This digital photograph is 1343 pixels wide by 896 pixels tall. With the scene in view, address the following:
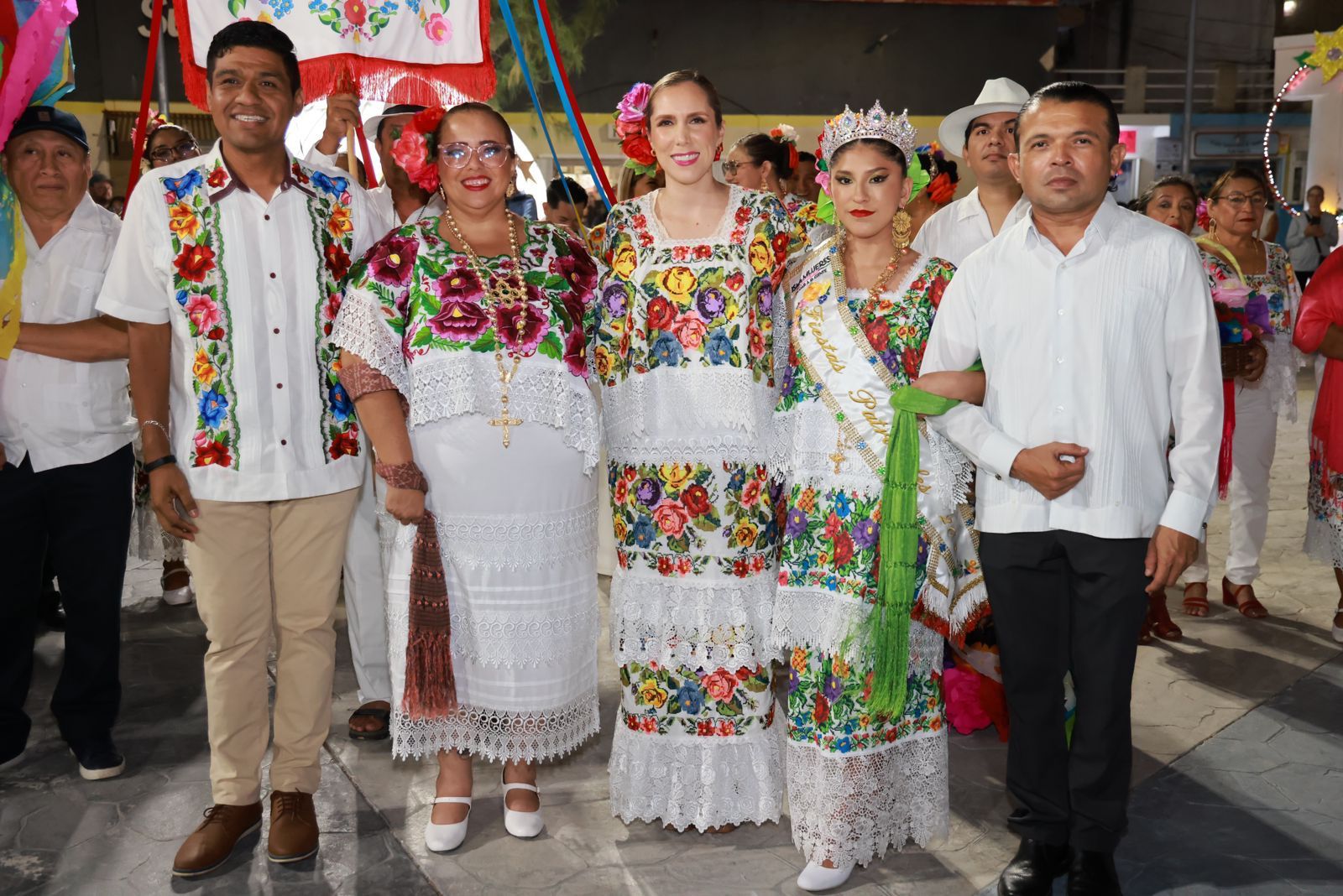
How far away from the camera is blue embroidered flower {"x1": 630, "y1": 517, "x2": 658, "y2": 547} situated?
10.2ft

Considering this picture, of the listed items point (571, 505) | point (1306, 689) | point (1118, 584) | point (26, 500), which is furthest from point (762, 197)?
point (1306, 689)

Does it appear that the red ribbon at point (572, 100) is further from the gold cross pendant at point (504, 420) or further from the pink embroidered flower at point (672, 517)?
the pink embroidered flower at point (672, 517)

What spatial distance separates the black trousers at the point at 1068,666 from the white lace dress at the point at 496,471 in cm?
107

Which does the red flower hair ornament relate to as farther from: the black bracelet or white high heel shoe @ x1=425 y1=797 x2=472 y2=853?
white high heel shoe @ x1=425 y1=797 x2=472 y2=853

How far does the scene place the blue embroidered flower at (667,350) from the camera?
302 centimetres

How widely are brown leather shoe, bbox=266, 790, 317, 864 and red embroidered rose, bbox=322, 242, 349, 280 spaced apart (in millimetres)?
1374

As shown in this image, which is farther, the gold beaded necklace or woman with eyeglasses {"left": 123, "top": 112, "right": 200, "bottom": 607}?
woman with eyeglasses {"left": 123, "top": 112, "right": 200, "bottom": 607}

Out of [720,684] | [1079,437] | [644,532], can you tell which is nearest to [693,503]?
[644,532]

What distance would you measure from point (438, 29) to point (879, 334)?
6.16 feet

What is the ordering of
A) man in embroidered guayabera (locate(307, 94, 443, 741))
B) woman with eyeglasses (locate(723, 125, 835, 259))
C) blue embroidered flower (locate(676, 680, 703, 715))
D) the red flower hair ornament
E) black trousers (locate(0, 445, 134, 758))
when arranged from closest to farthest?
the red flower hair ornament
blue embroidered flower (locate(676, 680, 703, 715))
black trousers (locate(0, 445, 134, 758))
man in embroidered guayabera (locate(307, 94, 443, 741))
woman with eyeglasses (locate(723, 125, 835, 259))

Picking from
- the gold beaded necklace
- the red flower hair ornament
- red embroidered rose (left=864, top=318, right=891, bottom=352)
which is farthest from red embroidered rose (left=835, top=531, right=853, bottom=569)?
the red flower hair ornament

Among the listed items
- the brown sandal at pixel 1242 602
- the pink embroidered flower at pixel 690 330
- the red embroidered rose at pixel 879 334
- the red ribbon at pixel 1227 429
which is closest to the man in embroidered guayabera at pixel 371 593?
the pink embroidered flower at pixel 690 330

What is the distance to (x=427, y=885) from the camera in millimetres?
2955

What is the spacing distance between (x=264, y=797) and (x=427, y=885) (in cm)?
77
